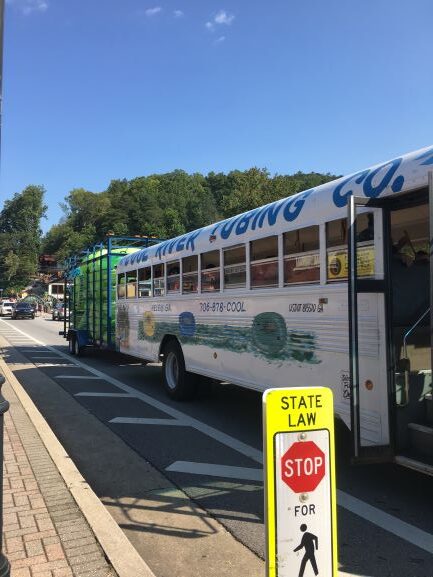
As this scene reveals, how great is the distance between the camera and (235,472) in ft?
18.6

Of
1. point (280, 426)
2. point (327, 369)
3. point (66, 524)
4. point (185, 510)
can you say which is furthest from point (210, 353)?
point (280, 426)

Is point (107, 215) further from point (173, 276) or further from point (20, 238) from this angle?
point (173, 276)

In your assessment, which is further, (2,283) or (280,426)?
(2,283)

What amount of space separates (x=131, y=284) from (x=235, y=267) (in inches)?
197

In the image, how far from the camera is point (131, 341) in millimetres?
11820

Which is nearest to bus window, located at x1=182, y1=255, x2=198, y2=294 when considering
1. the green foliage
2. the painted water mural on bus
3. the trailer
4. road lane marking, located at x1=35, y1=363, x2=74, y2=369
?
the painted water mural on bus

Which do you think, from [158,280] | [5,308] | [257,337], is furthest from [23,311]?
[257,337]

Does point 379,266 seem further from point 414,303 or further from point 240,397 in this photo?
point 240,397

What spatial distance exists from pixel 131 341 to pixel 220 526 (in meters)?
7.69

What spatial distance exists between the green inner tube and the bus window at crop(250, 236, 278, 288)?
1.26 feet

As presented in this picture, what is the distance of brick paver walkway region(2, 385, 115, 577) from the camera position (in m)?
3.51

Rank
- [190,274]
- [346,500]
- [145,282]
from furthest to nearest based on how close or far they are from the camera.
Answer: [145,282], [190,274], [346,500]

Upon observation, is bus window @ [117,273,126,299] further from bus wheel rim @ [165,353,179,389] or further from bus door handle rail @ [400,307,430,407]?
bus door handle rail @ [400,307,430,407]

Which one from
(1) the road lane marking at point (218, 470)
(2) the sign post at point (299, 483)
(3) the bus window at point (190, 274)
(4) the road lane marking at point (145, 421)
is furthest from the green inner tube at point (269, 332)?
(2) the sign post at point (299, 483)
